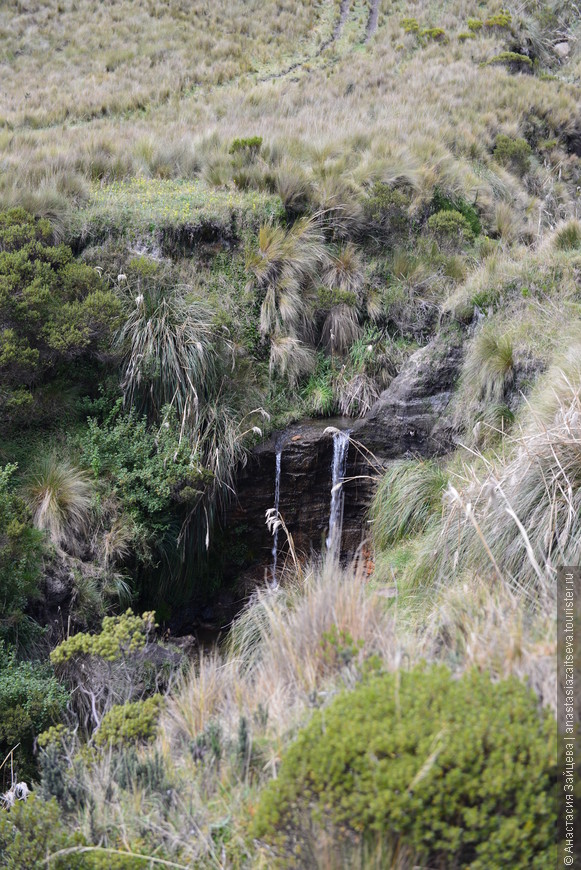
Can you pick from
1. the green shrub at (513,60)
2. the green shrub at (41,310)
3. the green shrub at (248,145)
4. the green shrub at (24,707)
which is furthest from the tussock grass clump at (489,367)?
the green shrub at (513,60)

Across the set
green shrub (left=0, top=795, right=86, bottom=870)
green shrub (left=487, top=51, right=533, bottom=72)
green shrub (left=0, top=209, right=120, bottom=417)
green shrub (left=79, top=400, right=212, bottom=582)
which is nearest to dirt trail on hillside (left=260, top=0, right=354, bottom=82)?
green shrub (left=487, top=51, right=533, bottom=72)

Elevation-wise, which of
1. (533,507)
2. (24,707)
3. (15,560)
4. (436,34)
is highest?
(436,34)

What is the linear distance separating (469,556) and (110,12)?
78.7ft

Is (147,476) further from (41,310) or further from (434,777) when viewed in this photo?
(434,777)

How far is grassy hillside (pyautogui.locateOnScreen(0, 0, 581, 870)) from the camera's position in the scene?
2.72 meters

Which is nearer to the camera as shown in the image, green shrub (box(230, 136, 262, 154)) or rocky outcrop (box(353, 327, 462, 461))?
rocky outcrop (box(353, 327, 462, 461))

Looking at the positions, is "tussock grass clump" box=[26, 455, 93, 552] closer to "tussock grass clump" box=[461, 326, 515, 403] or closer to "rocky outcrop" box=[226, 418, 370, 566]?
"rocky outcrop" box=[226, 418, 370, 566]

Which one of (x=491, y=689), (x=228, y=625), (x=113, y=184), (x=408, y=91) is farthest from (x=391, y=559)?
(x=408, y=91)

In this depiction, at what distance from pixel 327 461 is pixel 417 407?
1225mm

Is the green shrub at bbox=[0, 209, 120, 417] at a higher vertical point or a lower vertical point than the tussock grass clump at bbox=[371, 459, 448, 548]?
higher

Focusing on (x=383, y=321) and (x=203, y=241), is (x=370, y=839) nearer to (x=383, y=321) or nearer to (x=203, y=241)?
(x=383, y=321)

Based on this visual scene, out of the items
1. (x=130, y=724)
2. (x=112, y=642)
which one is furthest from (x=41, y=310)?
(x=130, y=724)

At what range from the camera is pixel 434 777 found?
8.10ft

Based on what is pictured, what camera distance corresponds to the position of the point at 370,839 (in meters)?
2.59
